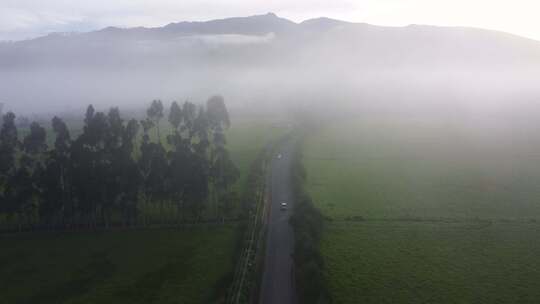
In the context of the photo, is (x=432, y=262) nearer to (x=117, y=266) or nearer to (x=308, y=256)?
(x=308, y=256)

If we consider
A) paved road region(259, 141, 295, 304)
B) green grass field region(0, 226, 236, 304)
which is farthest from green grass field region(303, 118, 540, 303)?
green grass field region(0, 226, 236, 304)

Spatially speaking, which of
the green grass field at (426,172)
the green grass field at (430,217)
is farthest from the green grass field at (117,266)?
the green grass field at (426,172)

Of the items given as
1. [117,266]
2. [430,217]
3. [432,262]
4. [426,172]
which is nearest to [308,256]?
Answer: [432,262]

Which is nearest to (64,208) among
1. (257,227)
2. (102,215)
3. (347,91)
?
(102,215)

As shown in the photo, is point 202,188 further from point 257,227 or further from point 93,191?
point 93,191

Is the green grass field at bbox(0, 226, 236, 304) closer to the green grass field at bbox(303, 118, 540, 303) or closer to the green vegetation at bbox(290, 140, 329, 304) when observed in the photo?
the green vegetation at bbox(290, 140, 329, 304)
